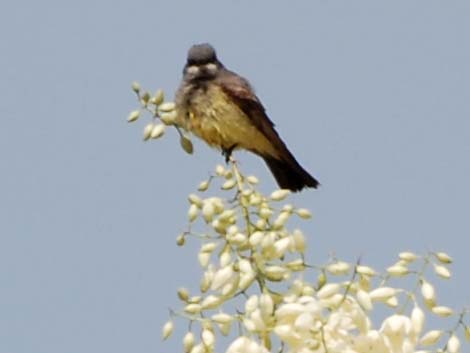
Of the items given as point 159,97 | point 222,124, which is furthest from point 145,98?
point 222,124

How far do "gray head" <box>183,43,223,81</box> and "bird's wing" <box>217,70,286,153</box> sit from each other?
2.9 inches

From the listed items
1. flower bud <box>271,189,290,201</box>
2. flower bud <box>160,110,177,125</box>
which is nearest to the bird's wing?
flower bud <box>160,110,177,125</box>

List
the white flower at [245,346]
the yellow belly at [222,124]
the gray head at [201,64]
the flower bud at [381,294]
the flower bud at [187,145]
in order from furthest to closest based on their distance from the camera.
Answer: the gray head at [201,64]
the yellow belly at [222,124]
the flower bud at [187,145]
the flower bud at [381,294]
the white flower at [245,346]

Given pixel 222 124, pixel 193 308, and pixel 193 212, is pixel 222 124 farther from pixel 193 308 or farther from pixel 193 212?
Result: pixel 193 308

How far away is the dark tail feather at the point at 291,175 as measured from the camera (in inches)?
325

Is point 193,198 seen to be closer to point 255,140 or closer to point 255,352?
point 255,352

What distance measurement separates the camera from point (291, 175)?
27.5 feet

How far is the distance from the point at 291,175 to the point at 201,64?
912 millimetres

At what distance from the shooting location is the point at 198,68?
Answer: 8.63 metres

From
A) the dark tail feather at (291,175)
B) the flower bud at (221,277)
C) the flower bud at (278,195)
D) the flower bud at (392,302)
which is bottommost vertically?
the dark tail feather at (291,175)

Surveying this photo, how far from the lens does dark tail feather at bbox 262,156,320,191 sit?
8.27m

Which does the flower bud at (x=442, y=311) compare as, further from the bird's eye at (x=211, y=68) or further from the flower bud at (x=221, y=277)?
the bird's eye at (x=211, y=68)

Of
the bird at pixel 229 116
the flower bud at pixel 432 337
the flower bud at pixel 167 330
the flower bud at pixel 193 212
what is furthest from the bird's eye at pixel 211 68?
the flower bud at pixel 432 337

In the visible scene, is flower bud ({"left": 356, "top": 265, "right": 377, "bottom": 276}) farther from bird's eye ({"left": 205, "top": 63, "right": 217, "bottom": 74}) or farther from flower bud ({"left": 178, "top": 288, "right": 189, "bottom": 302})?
bird's eye ({"left": 205, "top": 63, "right": 217, "bottom": 74})
